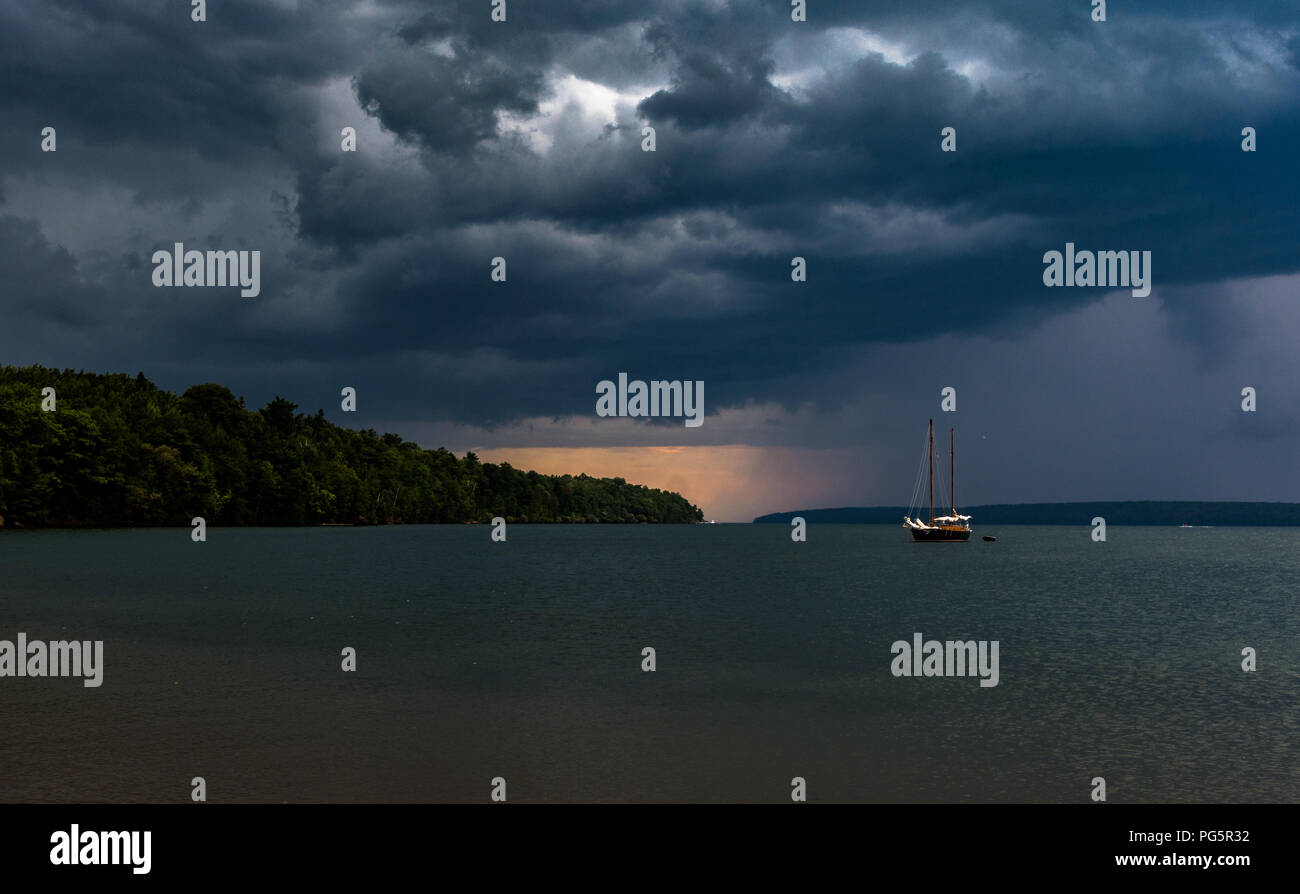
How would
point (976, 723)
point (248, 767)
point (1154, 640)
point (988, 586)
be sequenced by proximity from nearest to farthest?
point (248, 767) < point (976, 723) < point (1154, 640) < point (988, 586)

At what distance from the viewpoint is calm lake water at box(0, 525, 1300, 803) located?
19.9 m

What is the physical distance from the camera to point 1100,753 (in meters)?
23.5

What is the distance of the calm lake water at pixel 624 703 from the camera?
19.9 m

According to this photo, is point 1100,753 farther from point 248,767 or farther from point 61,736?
point 61,736

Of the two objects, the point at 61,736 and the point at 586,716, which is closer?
the point at 61,736

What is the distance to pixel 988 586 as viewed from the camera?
305 ft

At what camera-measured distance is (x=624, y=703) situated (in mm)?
29062

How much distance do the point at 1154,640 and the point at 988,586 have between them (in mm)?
42404
